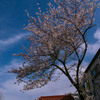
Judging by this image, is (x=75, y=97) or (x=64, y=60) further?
(x=75, y=97)

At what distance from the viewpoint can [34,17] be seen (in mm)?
13875

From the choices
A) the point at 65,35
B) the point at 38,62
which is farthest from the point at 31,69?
the point at 65,35

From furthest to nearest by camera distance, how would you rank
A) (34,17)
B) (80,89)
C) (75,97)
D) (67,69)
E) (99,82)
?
(75,97), (99,82), (34,17), (67,69), (80,89)

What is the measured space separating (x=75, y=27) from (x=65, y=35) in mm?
1352

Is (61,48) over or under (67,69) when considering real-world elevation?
over

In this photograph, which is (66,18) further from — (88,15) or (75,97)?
(75,97)

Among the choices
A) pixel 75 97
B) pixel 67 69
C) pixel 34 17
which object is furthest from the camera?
pixel 75 97

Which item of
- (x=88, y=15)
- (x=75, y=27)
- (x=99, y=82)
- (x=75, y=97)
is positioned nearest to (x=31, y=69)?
(x=75, y=27)

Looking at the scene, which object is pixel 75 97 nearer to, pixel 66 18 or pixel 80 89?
pixel 80 89

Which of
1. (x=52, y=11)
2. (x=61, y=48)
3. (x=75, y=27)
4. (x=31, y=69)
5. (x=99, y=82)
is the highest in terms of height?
(x=52, y=11)

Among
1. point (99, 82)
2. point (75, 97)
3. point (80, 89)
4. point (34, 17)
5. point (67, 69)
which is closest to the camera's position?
point (80, 89)

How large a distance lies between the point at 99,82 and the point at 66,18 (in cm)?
1122

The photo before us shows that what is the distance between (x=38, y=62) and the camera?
1317 cm

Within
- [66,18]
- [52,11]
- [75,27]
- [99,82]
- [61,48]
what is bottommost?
[99,82]
